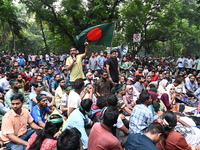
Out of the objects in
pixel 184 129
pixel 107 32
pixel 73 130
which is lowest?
pixel 184 129

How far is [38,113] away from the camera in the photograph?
11.8ft

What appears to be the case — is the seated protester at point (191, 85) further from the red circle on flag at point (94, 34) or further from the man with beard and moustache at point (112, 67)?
the red circle on flag at point (94, 34)

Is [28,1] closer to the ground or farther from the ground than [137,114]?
farther from the ground

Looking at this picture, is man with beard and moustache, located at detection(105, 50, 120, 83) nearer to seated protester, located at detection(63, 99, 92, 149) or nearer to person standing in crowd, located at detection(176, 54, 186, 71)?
seated protester, located at detection(63, 99, 92, 149)

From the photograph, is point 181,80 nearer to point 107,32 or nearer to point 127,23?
point 107,32

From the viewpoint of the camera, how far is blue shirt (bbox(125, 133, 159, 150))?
90.5 inches

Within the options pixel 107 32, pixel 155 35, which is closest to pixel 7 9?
pixel 107 32

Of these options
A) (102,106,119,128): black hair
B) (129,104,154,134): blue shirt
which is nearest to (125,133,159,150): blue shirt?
(102,106,119,128): black hair

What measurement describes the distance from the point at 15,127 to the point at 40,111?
725mm

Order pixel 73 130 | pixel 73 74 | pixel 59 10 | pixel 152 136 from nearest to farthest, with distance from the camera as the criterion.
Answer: pixel 73 130 < pixel 152 136 < pixel 73 74 < pixel 59 10

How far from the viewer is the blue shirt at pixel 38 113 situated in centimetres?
355

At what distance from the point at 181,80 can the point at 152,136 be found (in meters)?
5.44

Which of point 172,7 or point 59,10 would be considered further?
point 172,7

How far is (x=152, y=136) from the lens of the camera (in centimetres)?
242
